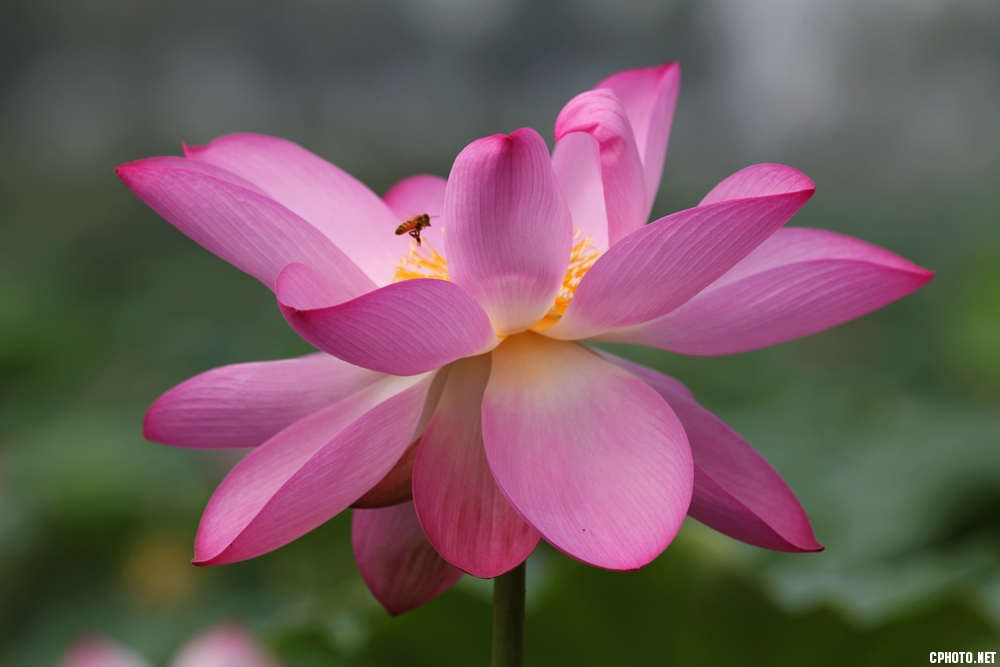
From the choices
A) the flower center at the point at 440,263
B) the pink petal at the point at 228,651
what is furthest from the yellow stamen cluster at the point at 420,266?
the pink petal at the point at 228,651

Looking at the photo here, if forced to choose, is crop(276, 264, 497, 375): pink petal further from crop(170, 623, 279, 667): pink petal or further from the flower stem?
crop(170, 623, 279, 667): pink petal

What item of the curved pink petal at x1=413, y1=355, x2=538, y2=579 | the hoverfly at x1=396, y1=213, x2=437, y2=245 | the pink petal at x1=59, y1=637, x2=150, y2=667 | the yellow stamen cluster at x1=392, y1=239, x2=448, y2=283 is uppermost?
the hoverfly at x1=396, y1=213, x2=437, y2=245

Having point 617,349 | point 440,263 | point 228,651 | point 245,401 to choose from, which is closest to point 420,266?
point 440,263

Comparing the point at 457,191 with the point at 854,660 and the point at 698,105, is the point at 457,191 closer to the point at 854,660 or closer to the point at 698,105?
the point at 854,660

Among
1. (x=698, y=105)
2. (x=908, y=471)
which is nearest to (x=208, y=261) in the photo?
(x=698, y=105)

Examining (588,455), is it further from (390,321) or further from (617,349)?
(617,349)

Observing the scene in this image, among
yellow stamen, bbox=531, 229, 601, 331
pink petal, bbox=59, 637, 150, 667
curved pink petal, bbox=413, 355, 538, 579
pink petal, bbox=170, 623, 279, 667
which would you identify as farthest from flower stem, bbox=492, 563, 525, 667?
pink petal, bbox=59, 637, 150, 667

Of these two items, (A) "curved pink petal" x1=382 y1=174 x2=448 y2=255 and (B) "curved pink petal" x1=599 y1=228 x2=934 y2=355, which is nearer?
(B) "curved pink petal" x1=599 y1=228 x2=934 y2=355
